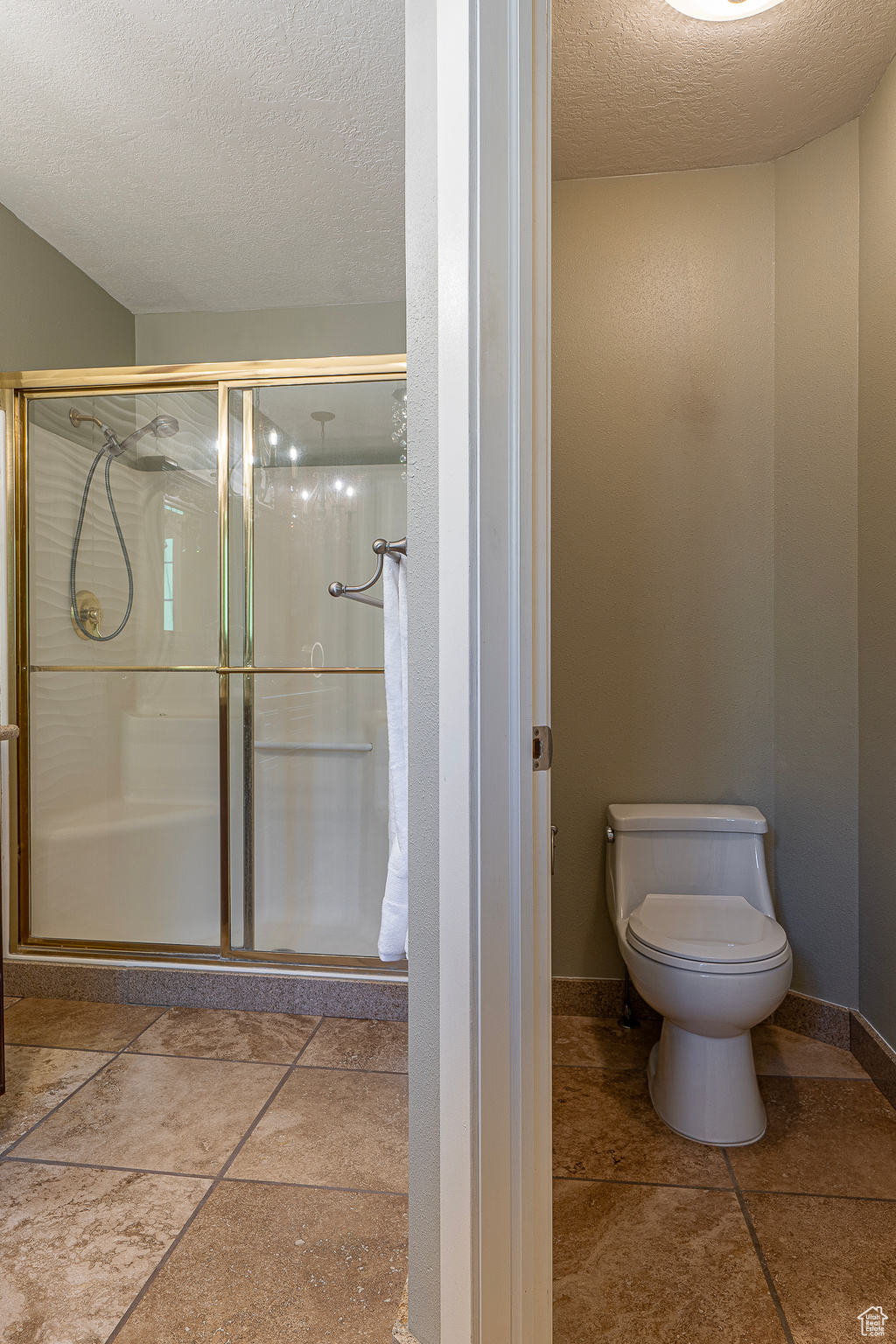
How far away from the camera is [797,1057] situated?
2.00 meters

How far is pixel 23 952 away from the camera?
7.87ft

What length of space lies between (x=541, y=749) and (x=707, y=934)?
3.65ft

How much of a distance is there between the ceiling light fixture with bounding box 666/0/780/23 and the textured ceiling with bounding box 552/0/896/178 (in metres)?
0.03

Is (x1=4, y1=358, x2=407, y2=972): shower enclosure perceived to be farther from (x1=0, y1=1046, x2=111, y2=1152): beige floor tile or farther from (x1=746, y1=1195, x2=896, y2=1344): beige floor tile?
(x1=746, y1=1195, x2=896, y2=1344): beige floor tile

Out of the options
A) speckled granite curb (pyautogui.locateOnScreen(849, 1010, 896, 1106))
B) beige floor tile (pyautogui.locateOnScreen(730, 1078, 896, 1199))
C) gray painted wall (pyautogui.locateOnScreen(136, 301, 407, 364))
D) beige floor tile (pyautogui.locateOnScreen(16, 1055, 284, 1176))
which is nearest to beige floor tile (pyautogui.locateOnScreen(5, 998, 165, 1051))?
beige floor tile (pyautogui.locateOnScreen(16, 1055, 284, 1176))

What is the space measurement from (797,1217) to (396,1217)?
2.50ft

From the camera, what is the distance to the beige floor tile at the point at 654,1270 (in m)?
1.20

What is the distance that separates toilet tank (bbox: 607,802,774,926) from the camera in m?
2.06

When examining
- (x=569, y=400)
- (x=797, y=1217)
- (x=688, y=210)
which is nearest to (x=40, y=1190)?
(x=797, y=1217)

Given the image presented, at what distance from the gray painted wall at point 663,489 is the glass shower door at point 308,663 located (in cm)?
56

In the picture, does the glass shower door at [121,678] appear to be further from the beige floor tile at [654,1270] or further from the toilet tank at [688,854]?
the beige floor tile at [654,1270]

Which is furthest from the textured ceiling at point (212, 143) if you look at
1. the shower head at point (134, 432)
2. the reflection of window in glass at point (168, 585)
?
the reflection of window in glass at point (168, 585)

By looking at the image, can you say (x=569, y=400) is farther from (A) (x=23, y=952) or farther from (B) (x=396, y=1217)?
(A) (x=23, y=952)

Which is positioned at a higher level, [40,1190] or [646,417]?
[646,417]
